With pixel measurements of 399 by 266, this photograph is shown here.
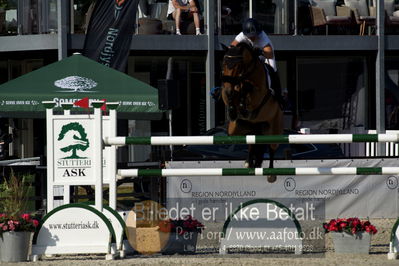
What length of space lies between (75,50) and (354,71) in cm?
774

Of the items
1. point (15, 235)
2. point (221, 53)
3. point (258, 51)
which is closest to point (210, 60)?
point (221, 53)

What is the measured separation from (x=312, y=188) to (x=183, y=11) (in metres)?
9.44

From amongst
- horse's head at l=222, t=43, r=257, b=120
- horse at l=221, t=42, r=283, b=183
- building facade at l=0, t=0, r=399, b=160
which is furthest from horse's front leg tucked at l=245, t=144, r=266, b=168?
building facade at l=0, t=0, r=399, b=160

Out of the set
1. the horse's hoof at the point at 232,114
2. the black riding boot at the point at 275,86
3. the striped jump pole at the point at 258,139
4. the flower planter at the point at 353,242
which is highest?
the black riding boot at the point at 275,86

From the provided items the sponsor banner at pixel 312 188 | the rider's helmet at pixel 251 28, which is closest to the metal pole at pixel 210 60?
the sponsor banner at pixel 312 188

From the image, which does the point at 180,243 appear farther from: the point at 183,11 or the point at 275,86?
the point at 183,11

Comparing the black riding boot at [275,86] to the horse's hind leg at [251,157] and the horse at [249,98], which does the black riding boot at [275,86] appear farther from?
the horse's hind leg at [251,157]

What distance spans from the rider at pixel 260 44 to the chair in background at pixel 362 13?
13385 millimetres

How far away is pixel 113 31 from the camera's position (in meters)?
19.0

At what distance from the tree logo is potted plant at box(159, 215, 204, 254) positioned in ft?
4.06

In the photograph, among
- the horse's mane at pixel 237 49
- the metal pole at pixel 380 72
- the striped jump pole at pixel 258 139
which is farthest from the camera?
the metal pole at pixel 380 72

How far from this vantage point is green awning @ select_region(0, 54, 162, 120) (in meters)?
15.7

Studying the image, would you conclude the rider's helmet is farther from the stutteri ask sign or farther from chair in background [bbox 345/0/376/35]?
chair in background [bbox 345/0/376/35]

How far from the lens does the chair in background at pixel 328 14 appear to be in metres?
23.9
